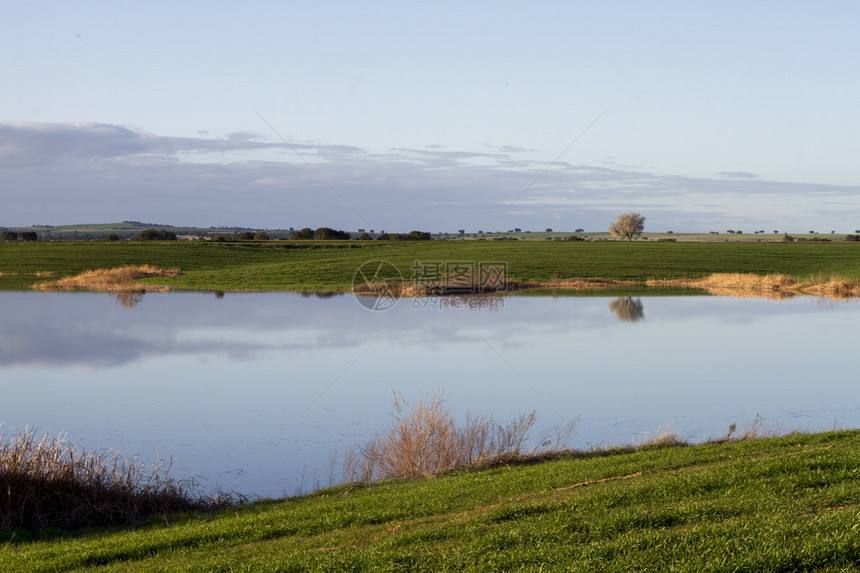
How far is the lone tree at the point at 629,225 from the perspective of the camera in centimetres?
12181

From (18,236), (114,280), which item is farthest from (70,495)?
(18,236)

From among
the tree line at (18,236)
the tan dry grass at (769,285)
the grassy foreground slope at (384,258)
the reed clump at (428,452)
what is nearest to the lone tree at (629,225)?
the grassy foreground slope at (384,258)

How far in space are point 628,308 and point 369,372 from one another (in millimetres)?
22392

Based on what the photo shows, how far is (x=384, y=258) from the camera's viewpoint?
65.3 meters

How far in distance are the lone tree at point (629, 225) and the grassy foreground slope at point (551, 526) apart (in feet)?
378

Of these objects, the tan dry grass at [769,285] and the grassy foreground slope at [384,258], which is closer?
the tan dry grass at [769,285]

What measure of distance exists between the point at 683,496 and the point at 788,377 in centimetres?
1654

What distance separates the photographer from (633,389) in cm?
2069

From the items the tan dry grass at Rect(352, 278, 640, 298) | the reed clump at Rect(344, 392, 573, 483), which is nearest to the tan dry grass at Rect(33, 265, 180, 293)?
the tan dry grass at Rect(352, 278, 640, 298)

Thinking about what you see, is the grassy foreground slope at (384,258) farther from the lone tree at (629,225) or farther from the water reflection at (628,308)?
the lone tree at (629,225)

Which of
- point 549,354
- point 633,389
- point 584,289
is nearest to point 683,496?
point 633,389

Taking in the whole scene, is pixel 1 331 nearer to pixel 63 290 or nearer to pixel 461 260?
pixel 63 290

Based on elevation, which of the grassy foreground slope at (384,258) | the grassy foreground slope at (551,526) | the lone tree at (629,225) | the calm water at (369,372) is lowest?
the calm water at (369,372)

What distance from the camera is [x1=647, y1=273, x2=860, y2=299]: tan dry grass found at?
160ft
